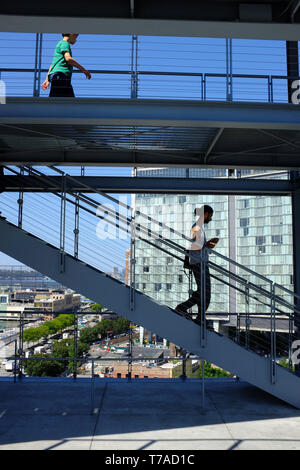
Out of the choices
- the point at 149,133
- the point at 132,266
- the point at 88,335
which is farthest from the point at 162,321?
the point at 149,133

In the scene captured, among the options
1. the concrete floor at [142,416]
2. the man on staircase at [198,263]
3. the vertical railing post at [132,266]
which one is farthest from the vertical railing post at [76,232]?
the concrete floor at [142,416]

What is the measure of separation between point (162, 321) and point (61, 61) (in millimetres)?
3565

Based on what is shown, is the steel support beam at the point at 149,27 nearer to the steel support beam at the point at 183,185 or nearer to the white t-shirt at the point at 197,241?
the white t-shirt at the point at 197,241

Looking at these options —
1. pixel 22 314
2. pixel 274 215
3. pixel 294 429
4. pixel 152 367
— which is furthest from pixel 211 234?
pixel 294 429

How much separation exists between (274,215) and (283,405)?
14.9 meters

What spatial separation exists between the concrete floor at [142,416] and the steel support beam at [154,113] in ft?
10.7

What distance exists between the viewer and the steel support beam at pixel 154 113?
501 centimetres

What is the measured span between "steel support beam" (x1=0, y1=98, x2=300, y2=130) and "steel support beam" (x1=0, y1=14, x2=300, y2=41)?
1645 millimetres

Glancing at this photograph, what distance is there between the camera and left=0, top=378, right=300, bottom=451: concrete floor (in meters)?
4.36

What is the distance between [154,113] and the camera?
5059 millimetres

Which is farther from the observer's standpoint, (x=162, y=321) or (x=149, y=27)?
(x=162, y=321)

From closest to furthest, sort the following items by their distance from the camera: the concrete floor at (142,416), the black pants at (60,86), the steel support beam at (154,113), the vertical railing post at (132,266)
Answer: the concrete floor at (142,416)
the steel support beam at (154,113)
the vertical railing post at (132,266)
the black pants at (60,86)

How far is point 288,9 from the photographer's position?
319 cm

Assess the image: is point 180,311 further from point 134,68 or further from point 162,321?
point 134,68
